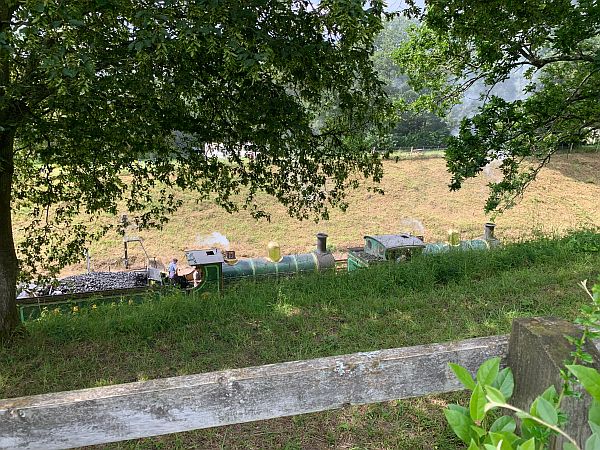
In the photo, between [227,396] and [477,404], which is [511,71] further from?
[477,404]

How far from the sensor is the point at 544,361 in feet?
4.09

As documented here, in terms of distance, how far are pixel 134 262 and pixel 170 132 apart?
1626 cm

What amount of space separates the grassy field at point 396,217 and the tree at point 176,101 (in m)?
14.4

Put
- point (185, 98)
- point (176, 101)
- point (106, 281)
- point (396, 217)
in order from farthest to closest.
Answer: point (396, 217)
point (106, 281)
point (185, 98)
point (176, 101)

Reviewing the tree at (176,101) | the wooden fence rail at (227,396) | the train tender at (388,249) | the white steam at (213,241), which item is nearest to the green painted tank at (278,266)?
the train tender at (388,249)

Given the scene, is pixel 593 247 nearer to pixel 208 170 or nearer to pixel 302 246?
pixel 208 170

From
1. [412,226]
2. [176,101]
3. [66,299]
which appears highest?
[176,101]

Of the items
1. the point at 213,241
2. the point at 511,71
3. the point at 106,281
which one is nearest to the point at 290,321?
the point at 511,71

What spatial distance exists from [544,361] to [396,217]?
24974 millimetres

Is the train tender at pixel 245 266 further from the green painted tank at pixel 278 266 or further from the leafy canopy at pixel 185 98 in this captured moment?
the leafy canopy at pixel 185 98

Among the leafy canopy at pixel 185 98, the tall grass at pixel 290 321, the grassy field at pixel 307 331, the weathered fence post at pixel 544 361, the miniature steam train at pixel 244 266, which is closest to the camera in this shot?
the weathered fence post at pixel 544 361

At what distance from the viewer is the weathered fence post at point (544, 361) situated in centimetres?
118

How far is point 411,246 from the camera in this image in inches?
461

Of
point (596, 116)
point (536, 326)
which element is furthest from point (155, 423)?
point (596, 116)
